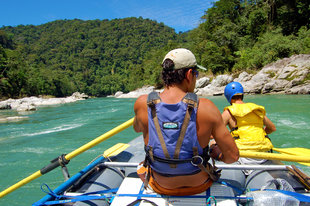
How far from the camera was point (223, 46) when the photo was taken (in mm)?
Result: 27703

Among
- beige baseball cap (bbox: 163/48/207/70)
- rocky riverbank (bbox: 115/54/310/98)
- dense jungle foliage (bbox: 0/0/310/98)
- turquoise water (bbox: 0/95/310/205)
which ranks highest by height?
dense jungle foliage (bbox: 0/0/310/98)

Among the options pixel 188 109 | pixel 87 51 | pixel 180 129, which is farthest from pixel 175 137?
pixel 87 51

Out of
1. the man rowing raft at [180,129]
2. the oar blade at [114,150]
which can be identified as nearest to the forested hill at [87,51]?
the oar blade at [114,150]

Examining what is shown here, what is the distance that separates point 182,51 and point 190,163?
0.73 metres

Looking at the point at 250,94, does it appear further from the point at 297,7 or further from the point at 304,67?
the point at 297,7

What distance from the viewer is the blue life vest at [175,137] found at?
124cm

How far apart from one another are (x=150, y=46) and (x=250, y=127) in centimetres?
10211

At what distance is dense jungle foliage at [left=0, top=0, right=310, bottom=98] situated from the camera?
72.6ft

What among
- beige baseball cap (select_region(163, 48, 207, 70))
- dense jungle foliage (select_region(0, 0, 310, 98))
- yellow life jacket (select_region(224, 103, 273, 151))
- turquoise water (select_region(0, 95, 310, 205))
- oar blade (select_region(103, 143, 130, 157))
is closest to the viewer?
beige baseball cap (select_region(163, 48, 207, 70))

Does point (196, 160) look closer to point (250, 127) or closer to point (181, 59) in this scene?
point (181, 59)

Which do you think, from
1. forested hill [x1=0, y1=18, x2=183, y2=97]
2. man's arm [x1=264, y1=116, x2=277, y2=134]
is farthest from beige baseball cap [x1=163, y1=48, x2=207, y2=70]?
forested hill [x1=0, y1=18, x2=183, y2=97]

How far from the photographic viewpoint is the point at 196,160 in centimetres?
133

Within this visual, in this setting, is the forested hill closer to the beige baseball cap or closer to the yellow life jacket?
the yellow life jacket

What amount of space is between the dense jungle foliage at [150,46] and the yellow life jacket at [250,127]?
379 inches
